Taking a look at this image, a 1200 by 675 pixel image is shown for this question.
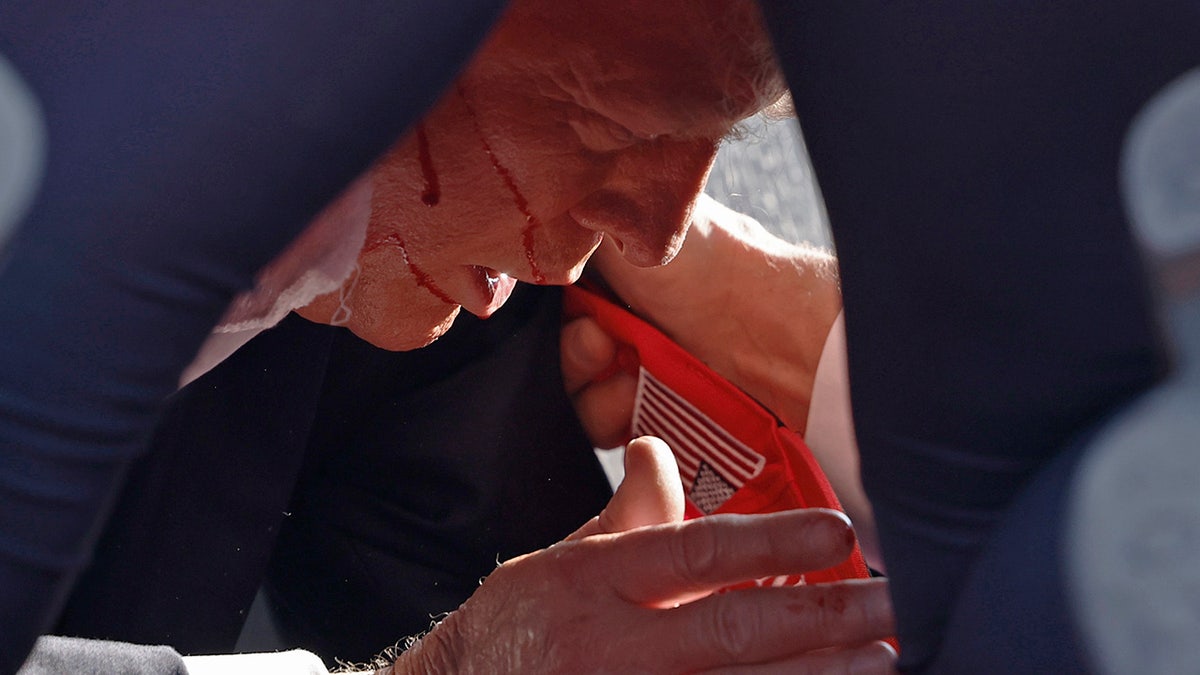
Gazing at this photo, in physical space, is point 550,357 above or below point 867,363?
below

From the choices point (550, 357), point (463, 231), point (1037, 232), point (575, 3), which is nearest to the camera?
point (1037, 232)

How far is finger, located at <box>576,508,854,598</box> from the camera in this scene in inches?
21.0

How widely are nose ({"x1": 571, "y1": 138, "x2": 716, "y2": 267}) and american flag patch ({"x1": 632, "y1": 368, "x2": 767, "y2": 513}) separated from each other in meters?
0.33

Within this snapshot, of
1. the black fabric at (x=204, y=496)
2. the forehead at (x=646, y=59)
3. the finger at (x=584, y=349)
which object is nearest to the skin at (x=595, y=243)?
the forehead at (x=646, y=59)

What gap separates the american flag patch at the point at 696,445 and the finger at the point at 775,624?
341 mm

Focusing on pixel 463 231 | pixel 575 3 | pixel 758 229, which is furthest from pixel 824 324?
pixel 575 3

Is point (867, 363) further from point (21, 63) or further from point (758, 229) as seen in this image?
point (758, 229)

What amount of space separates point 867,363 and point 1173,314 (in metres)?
0.08

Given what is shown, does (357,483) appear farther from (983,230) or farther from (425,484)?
(983,230)

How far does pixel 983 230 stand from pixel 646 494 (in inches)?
15.3

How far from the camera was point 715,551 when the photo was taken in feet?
1.86

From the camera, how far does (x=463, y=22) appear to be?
295 millimetres

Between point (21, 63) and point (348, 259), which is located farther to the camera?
point (348, 259)

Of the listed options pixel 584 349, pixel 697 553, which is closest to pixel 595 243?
pixel 697 553
